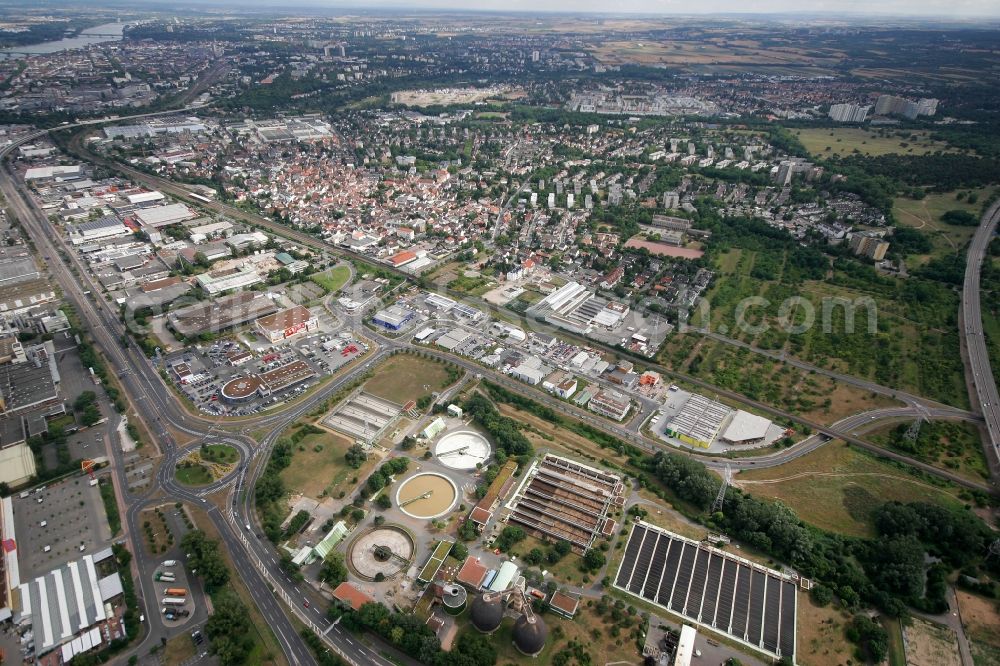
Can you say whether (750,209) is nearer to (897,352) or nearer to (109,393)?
(897,352)

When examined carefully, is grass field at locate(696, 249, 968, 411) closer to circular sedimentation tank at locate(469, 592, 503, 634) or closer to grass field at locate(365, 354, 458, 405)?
grass field at locate(365, 354, 458, 405)

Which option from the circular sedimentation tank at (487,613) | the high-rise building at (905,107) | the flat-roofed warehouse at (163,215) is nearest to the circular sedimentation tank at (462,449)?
the circular sedimentation tank at (487,613)

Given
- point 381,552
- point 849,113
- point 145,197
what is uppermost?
point 849,113

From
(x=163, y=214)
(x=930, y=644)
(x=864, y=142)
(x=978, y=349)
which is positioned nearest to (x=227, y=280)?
(x=163, y=214)

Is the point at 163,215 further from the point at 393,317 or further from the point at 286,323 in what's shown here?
the point at 393,317

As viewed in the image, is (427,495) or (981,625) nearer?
(981,625)

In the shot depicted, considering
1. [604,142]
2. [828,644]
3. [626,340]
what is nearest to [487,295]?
[626,340]

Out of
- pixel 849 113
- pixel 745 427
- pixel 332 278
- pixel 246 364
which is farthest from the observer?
pixel 849 113
